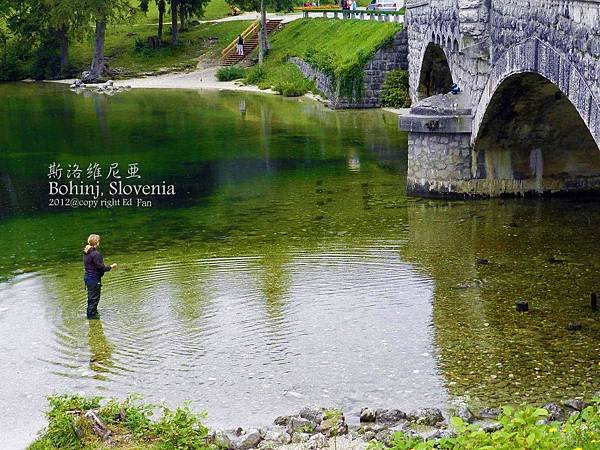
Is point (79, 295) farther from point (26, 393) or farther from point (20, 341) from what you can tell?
point (26, 393)

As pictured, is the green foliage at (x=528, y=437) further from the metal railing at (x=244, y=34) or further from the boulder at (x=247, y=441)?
the metal railing at (x=244, y=34)

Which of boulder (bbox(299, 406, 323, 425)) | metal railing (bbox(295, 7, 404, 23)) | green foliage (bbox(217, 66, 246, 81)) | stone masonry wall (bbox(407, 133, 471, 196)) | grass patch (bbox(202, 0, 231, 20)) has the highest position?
grass patch (bbox(202, 0, 231, 20))

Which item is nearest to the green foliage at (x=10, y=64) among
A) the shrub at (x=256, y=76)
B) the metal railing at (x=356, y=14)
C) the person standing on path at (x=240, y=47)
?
the person standing on path at (x=240, y=47)

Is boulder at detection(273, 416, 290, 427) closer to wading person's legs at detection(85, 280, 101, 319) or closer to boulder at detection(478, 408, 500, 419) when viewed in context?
boulder at detection(478, 408, 500, 419)

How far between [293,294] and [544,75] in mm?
6685

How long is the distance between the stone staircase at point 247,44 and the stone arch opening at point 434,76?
31043 millimetres

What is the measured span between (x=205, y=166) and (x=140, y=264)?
14.6 metres

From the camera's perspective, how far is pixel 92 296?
808 inches

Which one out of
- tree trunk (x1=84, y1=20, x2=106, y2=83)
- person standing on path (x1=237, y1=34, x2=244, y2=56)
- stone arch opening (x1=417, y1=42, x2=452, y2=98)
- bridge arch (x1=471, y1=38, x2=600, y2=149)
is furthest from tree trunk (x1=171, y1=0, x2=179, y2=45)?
bridge arch (x1=471, y1=38, x2=600, y2=149)

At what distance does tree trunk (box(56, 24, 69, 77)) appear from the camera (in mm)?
81562

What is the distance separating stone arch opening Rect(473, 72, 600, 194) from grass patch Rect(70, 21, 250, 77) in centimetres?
5146

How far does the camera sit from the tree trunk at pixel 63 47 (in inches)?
3211

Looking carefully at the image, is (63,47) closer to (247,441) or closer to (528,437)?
(247,441)

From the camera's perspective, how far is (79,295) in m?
22.4
